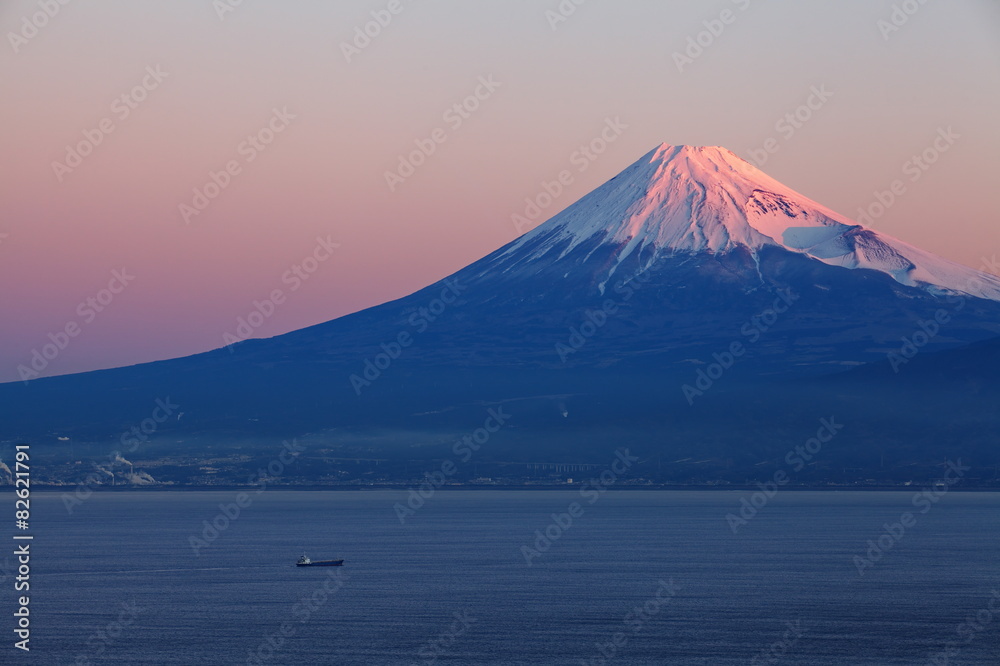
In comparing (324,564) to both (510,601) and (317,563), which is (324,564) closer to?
(317,563)

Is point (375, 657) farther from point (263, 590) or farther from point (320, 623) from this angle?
point (263, 590)

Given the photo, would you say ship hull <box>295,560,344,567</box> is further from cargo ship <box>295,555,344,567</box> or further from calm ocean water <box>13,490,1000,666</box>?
calm ocean water <box>13,490,1000,666</box>

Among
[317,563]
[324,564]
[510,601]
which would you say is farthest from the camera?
[324,564]

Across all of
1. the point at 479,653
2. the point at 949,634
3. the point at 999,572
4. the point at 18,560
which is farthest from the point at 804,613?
the point at 18,560

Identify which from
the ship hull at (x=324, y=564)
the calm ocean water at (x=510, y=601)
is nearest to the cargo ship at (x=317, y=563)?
the ship hull at (x=324, y=564)

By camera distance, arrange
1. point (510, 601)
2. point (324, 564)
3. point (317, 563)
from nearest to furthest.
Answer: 1. point (510, 601)
2. point (317, 563)
3. point (324, 564)

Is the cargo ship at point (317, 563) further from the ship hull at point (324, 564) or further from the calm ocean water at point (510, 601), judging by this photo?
the calm ocean water at point (510, 601)

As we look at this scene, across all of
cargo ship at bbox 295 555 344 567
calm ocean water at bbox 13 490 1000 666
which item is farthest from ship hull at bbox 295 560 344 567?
calm ocean water at bbox 13 490 1000 666

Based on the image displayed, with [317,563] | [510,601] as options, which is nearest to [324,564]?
[317,563]

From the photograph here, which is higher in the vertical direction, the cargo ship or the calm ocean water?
the cargo ship
